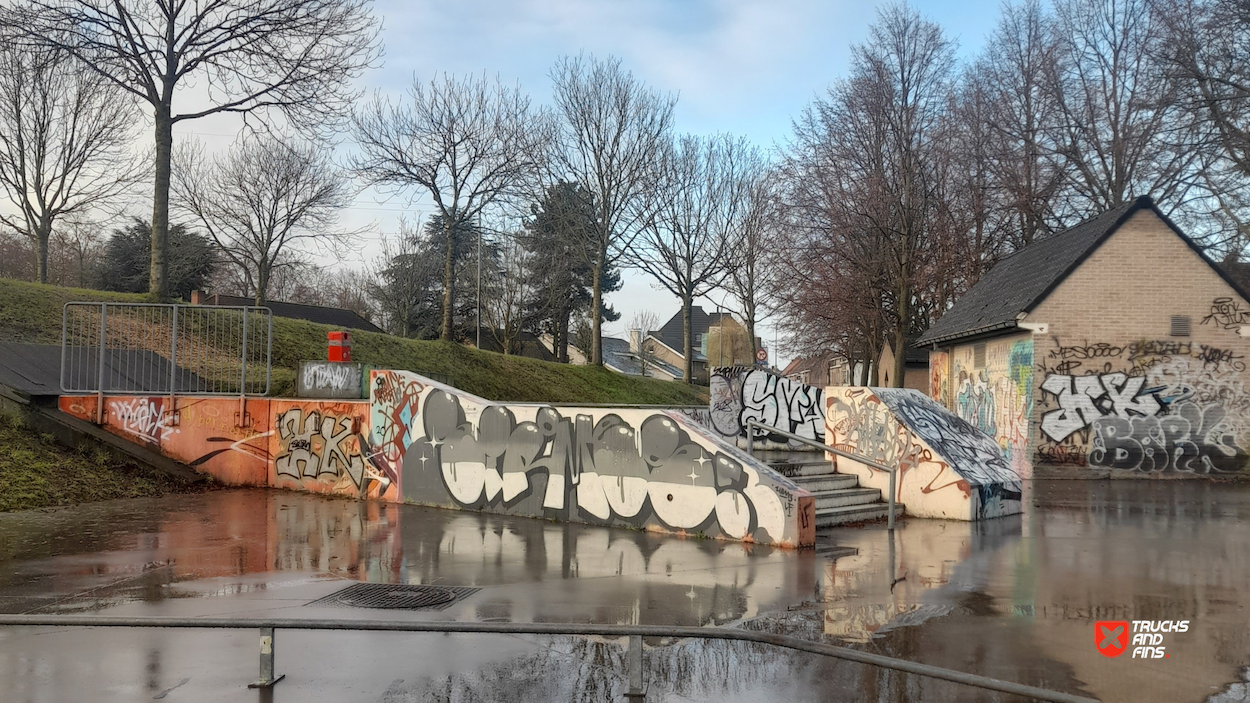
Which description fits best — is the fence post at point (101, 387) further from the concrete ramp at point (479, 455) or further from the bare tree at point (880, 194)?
the bare tree at point (880, 194)

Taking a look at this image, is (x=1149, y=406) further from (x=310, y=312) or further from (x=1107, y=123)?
(x=310, y=312)

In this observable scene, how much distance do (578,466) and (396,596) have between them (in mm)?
4585

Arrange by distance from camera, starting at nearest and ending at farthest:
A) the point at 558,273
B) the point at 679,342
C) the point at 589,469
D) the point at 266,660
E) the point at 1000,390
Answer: the point at 266,660, the point at 589,469, the point at 1000,390, the point at 558,273, the point at 679,342

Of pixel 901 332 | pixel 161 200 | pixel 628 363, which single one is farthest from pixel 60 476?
pixel 628 363

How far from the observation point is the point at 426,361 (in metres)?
27.3

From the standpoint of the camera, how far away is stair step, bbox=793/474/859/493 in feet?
41.9

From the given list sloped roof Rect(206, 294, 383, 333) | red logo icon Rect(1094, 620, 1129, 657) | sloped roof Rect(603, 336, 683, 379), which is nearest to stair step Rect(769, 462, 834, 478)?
red logo icon Rect(1094, 620, 1129, 657)

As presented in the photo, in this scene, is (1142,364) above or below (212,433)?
above

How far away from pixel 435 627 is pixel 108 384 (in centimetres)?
1276

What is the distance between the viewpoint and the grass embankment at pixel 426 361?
1703cm

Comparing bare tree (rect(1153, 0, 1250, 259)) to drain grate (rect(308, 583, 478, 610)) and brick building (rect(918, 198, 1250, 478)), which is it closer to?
brick building (rect(918, 198, 1250, 478))

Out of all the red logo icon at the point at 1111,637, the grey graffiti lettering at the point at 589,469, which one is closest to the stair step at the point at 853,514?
the grey graffiti lettering at the point at 589,469

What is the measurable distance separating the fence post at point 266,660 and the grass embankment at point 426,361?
10.9m

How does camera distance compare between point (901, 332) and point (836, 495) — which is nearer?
point (836, 495)
